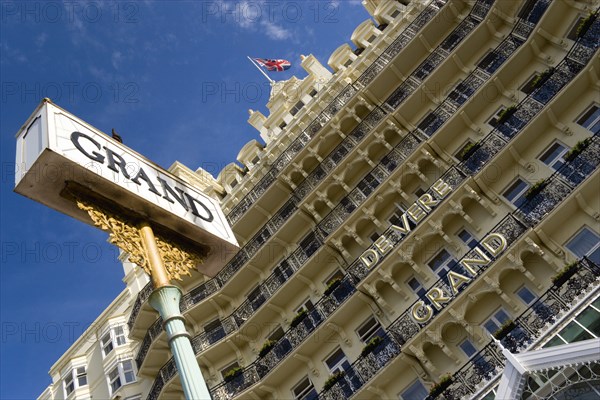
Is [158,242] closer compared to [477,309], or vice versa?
[158,242]

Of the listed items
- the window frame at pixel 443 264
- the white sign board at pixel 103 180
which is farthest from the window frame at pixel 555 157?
the white sign board at pixel 103 180

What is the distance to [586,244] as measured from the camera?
16.8 meters

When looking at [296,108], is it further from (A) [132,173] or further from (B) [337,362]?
(A) [132,173]

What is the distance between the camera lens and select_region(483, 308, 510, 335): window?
17.3 meters

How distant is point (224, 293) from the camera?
1005 inches

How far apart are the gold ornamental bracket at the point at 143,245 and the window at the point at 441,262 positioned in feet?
39.0

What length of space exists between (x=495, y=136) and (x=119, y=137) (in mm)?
14095

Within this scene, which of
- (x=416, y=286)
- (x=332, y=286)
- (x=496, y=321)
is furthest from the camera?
(x=332, y=286)

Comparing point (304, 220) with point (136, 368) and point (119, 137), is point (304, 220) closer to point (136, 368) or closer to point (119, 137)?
point (136, 368)

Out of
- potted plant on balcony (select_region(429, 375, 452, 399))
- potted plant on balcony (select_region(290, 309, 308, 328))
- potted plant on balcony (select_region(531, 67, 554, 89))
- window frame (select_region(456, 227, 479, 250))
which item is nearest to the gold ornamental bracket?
potted plant on balcony (select_region(429, 375, 452, 399))

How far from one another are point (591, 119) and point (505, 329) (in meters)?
7.50

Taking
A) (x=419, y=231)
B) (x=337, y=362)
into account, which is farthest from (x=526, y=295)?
(x=337, y=362)

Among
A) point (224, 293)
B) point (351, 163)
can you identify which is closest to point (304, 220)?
point (351, 163)

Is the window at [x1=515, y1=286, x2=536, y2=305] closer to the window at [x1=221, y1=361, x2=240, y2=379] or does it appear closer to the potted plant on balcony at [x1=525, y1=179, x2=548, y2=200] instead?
the potted plant on balcony at [x1=525, y1=179, x2=548, y2=200]
